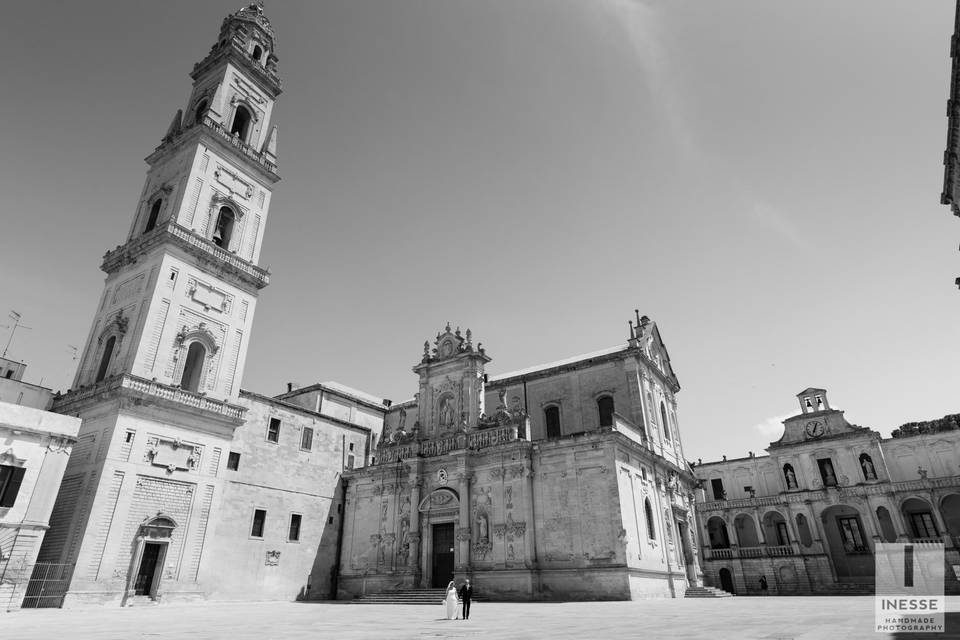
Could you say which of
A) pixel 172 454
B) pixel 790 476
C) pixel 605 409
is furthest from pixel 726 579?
pixel 172 454

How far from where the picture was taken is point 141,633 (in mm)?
10734

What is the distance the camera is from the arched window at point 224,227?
2955cm

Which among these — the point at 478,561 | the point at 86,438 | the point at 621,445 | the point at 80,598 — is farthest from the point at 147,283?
the point at 621,445

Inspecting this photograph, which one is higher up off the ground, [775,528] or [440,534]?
[775,528]

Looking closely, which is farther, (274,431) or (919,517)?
(919,517)

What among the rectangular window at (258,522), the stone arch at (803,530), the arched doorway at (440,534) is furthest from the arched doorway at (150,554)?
the stone arch at (803,530)

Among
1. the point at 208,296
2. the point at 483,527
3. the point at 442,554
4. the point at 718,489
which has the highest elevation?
the point at 208,296

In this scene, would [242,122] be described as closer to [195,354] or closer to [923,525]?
[195,354]

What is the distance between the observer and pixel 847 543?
40.0 metres

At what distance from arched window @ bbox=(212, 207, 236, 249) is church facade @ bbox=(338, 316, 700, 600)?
13073mm

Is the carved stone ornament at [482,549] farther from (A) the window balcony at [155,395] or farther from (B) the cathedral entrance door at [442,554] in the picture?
(A) the window balcony at [155,395]

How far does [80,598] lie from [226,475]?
838 centimetres

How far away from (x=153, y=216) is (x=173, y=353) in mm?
9304

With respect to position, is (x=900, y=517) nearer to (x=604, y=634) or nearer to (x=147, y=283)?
(x=604, y=634)
